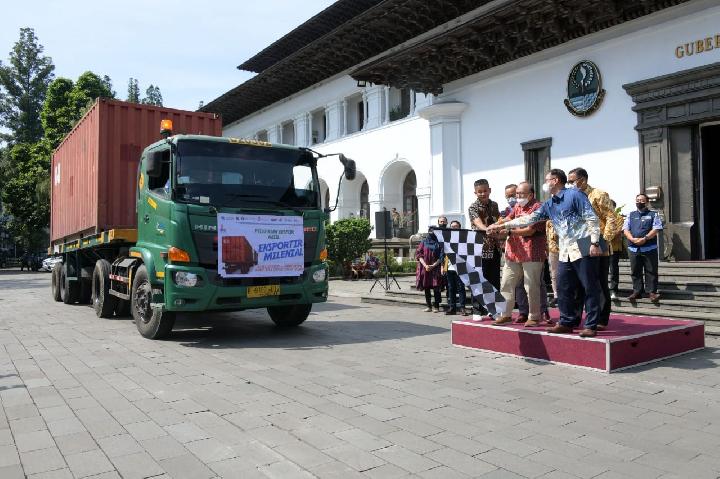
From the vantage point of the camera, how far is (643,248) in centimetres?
953

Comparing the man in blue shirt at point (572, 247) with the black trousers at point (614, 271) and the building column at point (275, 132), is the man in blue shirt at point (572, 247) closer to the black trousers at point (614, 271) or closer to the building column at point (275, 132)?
the black trousers at point (614, 271)

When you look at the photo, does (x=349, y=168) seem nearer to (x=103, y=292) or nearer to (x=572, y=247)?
(x=572, y=247)

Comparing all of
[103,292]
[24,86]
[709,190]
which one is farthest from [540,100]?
[24,86]

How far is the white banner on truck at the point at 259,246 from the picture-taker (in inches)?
314

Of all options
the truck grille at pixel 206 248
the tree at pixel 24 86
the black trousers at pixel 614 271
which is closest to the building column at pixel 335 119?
the black trousers at pixel 614 271

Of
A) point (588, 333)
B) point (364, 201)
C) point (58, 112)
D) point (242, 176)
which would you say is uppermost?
point (58, 112)

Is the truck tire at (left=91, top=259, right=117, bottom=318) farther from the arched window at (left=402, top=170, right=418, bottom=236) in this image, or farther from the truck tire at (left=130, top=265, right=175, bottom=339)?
the arched window at (left=402, top=170, right=418, bottom=236)

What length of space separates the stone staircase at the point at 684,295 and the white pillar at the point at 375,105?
14.5m

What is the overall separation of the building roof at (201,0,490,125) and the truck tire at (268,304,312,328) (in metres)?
12.6

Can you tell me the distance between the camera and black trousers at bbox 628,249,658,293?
9.56m

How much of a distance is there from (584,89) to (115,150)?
1091cm

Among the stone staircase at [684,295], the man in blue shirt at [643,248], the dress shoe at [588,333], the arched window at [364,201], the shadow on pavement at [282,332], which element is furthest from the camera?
the arched window at [364,201]

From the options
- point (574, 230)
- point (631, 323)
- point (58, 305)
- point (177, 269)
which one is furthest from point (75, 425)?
point (58, 305)

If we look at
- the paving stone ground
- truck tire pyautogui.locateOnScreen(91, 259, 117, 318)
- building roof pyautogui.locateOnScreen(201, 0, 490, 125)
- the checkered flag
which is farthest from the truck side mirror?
building roof pyautogui.locateOnScreen(201, 0, 490, 125)
